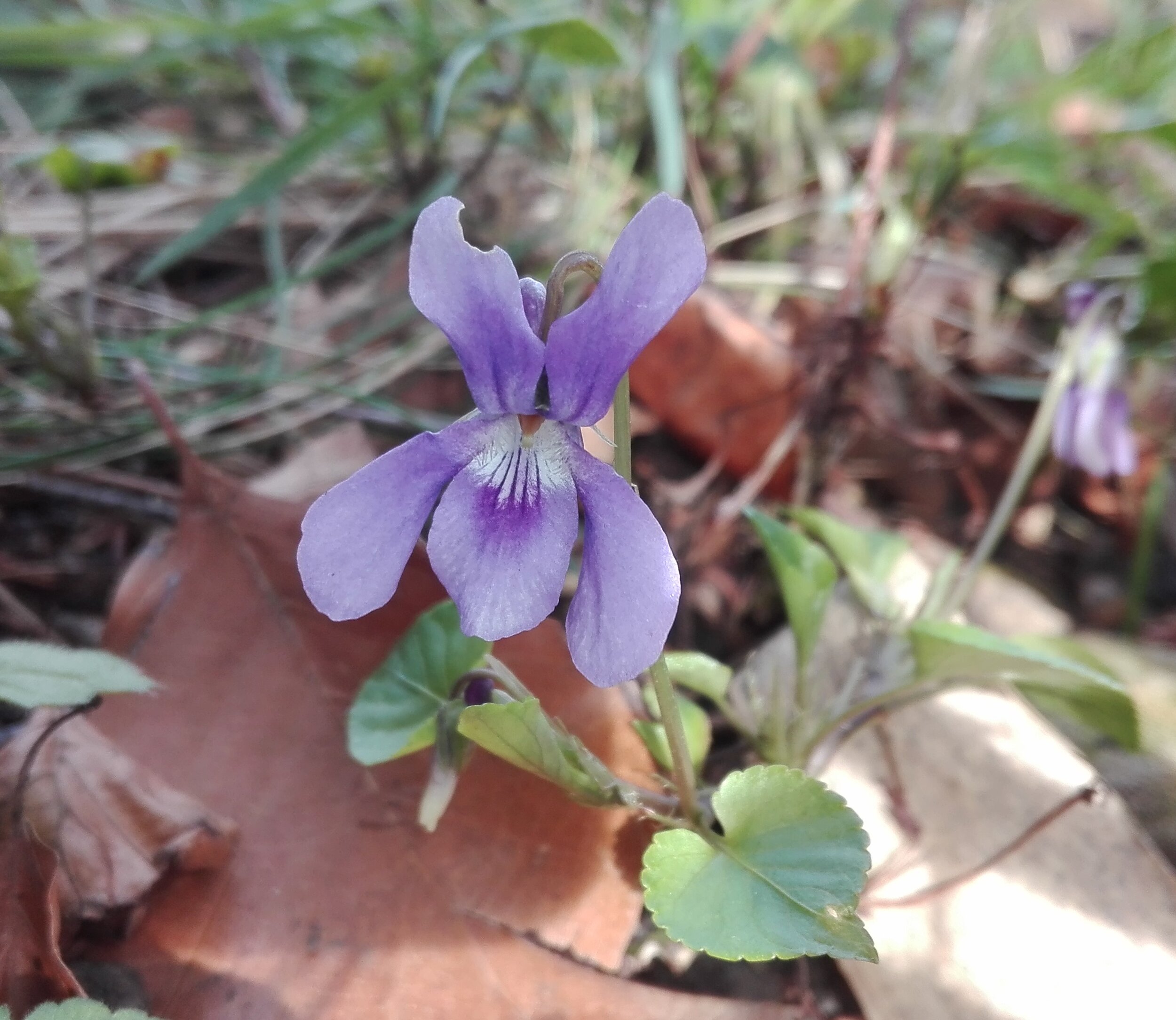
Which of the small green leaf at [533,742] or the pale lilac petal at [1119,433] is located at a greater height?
the small green leaf at [533,742]

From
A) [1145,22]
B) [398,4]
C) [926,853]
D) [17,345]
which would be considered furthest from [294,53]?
[1145,22]

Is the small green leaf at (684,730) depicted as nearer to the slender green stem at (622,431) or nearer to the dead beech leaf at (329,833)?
the dead beech leaf at (329,833)

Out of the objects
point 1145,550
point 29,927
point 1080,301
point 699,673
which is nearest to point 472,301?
point 699,673

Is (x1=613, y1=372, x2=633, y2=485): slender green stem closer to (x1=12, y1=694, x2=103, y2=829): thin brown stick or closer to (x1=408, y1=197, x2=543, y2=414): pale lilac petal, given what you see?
(x1=408, y1=197, x2=543, y2=414): pale lilac petal

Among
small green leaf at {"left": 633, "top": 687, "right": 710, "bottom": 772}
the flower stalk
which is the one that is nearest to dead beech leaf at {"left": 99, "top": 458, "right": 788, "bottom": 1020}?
small green leaf at {"left": 633, "top": 687, "right": 710, "bottom": 772}

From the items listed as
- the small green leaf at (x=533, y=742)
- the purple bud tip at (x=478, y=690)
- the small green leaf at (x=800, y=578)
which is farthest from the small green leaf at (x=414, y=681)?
the small green leaf at (x=800, y=578)

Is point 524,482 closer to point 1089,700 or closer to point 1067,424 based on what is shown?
point 1089,700

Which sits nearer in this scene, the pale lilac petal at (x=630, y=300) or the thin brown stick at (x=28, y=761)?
the pale lilac petal at (x=630, y=300)
